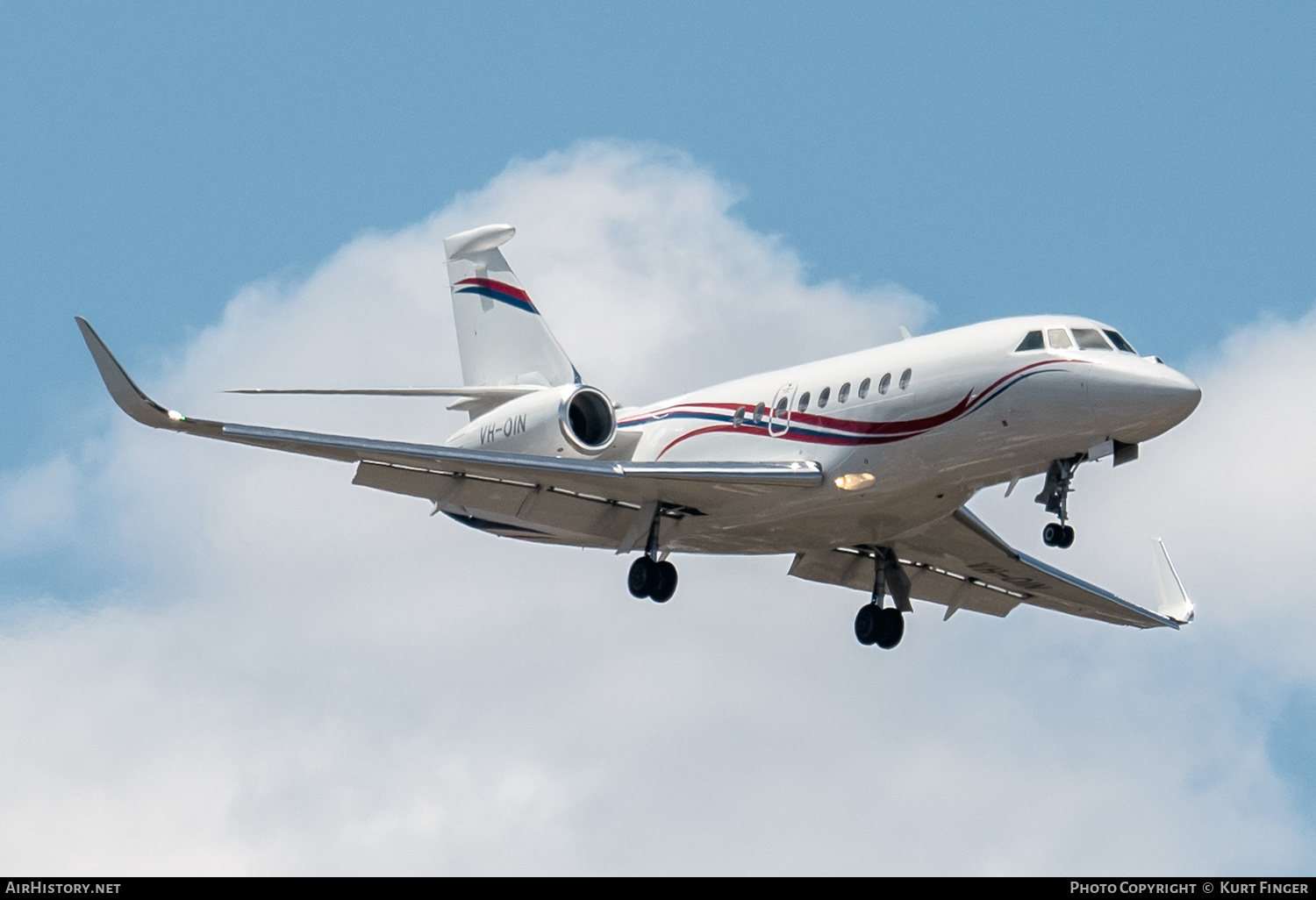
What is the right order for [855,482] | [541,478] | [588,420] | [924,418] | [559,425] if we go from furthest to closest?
[588,420], [559,425], [541,478], [855,482], [924,418]

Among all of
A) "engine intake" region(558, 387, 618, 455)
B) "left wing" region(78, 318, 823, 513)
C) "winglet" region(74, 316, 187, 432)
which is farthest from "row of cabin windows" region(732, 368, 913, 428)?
"winglet" region(74, 316, 187, 432)

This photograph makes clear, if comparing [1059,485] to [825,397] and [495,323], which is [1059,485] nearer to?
[825,397]

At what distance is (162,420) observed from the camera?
2102 centimetres

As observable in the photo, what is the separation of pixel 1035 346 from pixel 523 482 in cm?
678

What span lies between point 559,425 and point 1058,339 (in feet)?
Result: 22.7

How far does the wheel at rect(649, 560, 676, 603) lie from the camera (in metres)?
24.7

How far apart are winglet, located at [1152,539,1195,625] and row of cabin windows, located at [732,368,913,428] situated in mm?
8594

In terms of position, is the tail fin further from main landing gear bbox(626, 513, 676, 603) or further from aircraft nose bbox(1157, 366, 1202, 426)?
aircraft nose bbox(1157, 366, 1202, 426)

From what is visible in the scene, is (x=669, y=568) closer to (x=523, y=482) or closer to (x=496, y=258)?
(x=523, y=482)

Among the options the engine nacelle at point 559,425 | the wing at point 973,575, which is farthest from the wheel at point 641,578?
the wing at point 973,575

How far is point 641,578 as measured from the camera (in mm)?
24750

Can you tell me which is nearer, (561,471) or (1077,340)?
(1077,340)

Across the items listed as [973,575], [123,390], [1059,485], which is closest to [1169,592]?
[973,575]
